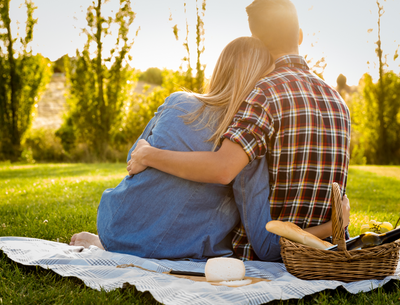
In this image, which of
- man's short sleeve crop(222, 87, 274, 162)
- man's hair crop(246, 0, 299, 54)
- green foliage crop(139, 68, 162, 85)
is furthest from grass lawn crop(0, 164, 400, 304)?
green foliage crop(139, 68, 162, 85)

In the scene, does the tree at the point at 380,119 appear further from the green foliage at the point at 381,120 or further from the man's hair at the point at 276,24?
the man's hair at the point at 276,24

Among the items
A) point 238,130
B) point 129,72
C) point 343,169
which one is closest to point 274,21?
point 238,130

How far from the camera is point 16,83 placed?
45.0 ft

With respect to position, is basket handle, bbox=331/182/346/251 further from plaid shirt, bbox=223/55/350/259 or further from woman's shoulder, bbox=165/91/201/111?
woman's shoulder, bbox=165/91/201/111

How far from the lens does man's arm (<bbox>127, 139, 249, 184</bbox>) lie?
193cm

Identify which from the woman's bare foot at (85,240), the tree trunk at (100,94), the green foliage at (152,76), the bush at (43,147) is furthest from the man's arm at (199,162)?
the green foliage at (152,76)

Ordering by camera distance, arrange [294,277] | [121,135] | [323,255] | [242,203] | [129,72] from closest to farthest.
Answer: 1. [323,255]
2. [294,277]
3. [242,203]
4. [129,72]
5. [121,135]

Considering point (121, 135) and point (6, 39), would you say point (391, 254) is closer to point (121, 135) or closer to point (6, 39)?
point (121, 135)

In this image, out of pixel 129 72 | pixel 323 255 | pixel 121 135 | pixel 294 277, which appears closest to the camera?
pixel 323 255

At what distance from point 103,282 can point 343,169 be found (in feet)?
5.25

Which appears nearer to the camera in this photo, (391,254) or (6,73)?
(391,254)

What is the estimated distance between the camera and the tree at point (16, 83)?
13.6 metres

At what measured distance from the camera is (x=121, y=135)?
13.7m

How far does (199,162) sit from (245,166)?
309 millimetres
